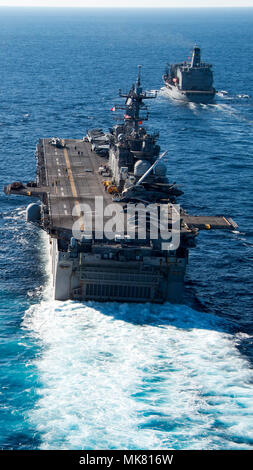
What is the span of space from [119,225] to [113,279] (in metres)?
4.85

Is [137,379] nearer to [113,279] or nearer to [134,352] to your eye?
[134,352]

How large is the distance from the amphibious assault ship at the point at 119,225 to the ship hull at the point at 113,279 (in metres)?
0.07

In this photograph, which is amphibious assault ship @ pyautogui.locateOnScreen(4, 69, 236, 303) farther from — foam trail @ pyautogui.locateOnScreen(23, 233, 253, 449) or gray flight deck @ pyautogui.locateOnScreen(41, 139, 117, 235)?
foam trail @ pyautogui.locateOnScreen(23, 233, 253, 449)

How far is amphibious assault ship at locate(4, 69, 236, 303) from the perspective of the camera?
4181cm

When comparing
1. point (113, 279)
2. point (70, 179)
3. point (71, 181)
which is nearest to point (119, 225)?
point (113, 279)

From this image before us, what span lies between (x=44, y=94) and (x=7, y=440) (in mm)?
101052

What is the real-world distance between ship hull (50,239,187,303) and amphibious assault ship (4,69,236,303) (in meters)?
0.07

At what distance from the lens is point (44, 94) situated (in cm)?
Answer: 12188

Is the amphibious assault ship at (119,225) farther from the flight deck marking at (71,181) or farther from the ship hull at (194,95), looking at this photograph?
the ship hull at (194,95)

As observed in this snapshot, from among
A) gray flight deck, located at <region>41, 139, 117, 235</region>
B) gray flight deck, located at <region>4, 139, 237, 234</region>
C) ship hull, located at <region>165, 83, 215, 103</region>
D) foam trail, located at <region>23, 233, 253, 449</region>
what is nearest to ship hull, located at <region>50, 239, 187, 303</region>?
foam trail, located at <region>23, 233, 253, 449</region>
